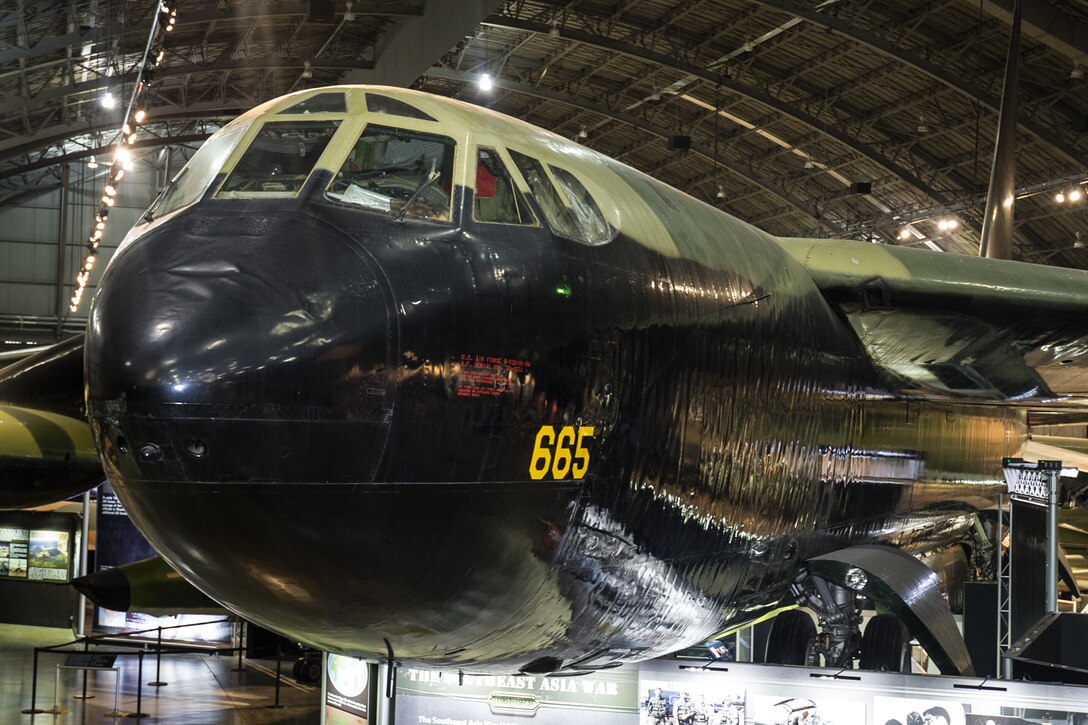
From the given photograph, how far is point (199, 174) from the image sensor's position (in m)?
4.72

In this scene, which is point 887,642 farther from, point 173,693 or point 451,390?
point 173,693

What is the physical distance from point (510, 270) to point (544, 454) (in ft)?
2.40

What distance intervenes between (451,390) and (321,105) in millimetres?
1588

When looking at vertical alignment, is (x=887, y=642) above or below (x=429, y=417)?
below

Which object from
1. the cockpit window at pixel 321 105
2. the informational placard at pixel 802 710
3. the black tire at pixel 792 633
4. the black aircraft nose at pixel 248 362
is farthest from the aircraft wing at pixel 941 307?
the black aircraft nose at pixel 248 362

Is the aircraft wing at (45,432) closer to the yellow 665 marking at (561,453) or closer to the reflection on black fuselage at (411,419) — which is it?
the reflection on black fuselage at (411,419)

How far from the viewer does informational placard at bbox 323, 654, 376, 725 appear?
958cm

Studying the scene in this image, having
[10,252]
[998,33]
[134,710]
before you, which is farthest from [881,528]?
[10,252]

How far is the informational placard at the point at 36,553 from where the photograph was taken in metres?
24.8

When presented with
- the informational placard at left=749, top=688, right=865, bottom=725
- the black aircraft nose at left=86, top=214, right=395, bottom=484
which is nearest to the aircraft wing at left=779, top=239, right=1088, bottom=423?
the informational placard at left=749, top=688, right=865, bottom=725

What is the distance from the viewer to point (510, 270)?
4.32 m

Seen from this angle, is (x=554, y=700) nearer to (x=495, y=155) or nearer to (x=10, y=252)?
(x=495, y=155)

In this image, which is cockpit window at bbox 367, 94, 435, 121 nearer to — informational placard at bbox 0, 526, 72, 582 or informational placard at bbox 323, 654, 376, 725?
informational placard at bbox 323, 654, 376, 725

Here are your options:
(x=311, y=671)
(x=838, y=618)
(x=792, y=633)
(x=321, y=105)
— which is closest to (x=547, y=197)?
(x=321, y=105)
